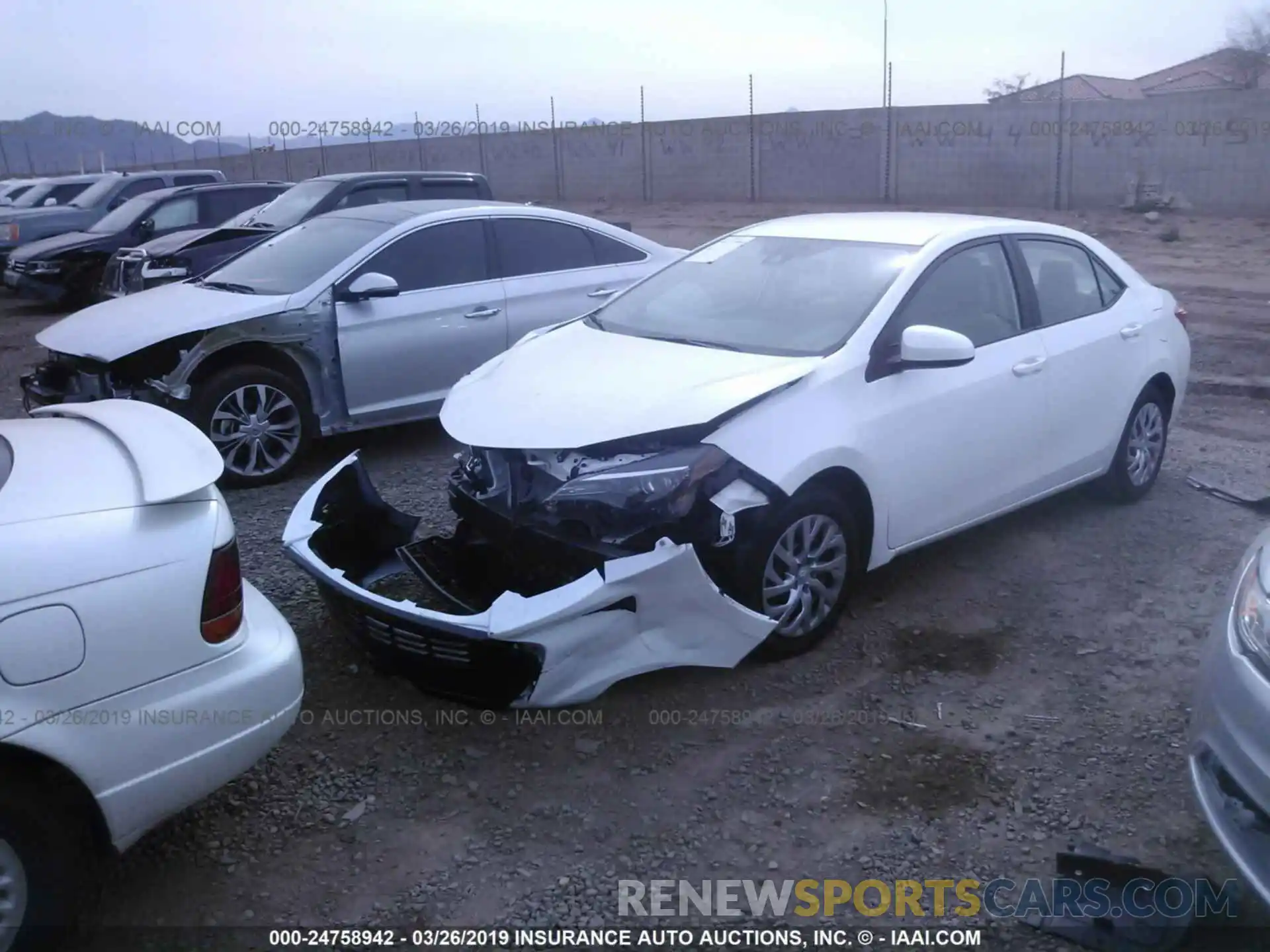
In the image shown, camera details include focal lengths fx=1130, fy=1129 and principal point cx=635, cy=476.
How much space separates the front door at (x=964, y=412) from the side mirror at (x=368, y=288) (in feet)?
10.8

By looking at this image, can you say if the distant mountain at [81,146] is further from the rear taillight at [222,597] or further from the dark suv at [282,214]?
the rear taillight at [222,597]

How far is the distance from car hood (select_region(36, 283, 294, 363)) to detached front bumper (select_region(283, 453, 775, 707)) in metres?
2.87

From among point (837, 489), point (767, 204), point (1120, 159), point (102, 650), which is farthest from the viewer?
point (767, 204)

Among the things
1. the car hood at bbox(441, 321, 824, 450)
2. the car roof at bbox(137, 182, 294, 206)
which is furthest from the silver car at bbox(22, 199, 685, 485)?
the car roof at bbox(137, 182, 294, 206)

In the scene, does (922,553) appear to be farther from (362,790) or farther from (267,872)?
(267,872)

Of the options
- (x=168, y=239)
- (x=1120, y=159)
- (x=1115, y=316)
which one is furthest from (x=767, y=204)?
(x=1115, y=316)

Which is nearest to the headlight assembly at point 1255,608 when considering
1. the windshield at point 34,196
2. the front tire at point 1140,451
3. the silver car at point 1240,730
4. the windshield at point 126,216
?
the silver car at point 1240,730

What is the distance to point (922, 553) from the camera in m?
5.51

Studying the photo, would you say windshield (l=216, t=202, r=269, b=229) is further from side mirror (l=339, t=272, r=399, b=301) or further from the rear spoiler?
the rear spoiler

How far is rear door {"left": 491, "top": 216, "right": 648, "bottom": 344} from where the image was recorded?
24.5 feet

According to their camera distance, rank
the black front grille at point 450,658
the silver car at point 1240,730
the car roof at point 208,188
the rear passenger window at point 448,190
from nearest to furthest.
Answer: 1. the silver car at point 1240,730
2. the black front grille at point 450,658
3. the rear passenger window at point 448,190
4. the car roof at point 208,188

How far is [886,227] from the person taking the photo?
209 inches

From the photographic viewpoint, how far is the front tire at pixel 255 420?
6430mm

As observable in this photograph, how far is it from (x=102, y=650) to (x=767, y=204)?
2458 cm
